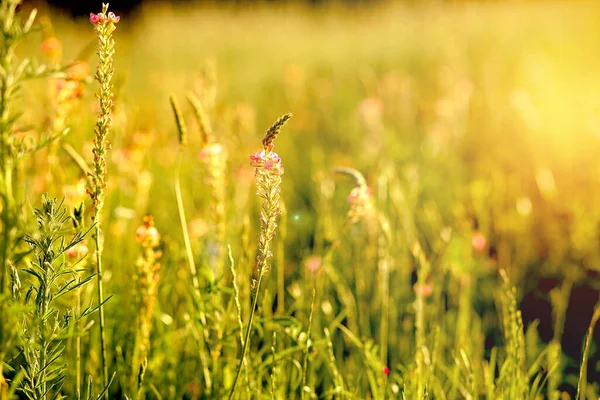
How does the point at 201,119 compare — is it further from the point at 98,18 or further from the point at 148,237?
the point at 98,18

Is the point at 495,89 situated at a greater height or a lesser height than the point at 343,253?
greater

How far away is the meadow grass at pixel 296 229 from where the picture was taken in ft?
3.16

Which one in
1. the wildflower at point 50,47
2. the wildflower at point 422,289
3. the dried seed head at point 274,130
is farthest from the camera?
the wildflower at point 50,47

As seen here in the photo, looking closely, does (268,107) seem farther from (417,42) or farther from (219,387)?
(219,387)

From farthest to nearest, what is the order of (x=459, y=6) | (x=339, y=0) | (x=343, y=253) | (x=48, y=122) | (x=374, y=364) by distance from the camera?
1. (x=339, y=0)
2. (x=459, y=6)
3. (x=343, y=253)
4. (x=48, y=122)
5. (x=374, y=364)

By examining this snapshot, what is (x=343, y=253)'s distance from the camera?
2.31 meters

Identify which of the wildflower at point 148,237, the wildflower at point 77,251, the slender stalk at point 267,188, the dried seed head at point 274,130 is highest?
the dried seed head at point 274,130

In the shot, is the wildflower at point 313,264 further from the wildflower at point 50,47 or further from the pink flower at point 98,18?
the pink flower at point 98,18

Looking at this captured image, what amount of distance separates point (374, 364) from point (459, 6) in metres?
9.03

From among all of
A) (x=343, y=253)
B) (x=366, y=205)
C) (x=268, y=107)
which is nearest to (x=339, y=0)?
(x=268, y=107)

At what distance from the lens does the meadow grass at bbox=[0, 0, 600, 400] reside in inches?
37.9

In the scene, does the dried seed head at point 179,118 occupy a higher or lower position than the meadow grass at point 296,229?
higher

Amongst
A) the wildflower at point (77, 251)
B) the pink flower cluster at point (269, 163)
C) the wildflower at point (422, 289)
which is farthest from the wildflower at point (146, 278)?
the wildflower at point (422, 289)

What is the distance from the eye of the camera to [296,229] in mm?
2699
